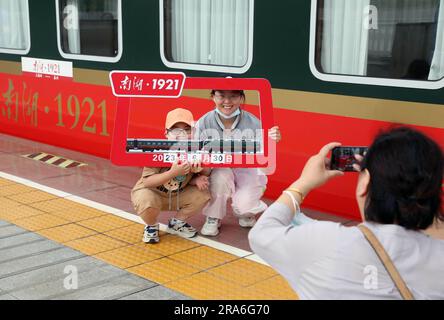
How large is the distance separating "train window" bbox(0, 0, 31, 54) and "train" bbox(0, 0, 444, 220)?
9cm

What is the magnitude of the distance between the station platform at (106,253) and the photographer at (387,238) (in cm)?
169

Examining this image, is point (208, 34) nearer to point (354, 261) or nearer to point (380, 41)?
point (380, 41)

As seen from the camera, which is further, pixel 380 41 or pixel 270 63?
pixel 270 63

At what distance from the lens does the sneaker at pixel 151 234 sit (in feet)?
13.5

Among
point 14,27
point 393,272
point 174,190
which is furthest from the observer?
point 14,27

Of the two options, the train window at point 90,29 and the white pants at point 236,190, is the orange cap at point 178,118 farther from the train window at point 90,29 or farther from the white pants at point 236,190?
the train window at point 90,29

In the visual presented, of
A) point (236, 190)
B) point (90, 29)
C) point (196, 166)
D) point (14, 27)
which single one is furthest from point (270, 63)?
point (14, 27)

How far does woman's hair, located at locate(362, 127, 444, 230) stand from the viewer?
1.63 m

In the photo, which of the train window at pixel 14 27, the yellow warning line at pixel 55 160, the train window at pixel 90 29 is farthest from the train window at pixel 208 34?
the train window at pixel 14 27

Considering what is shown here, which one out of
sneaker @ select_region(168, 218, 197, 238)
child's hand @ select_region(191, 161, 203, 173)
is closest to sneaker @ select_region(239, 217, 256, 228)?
sneaker @ select_region(168, 218, 197, 238)

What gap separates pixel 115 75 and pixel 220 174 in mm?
1007

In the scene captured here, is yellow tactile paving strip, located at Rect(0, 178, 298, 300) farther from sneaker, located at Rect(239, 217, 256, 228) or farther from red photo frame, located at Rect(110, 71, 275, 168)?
red photo frame, located at Rect(110, 71, 275, 168)

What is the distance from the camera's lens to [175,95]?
12.9 ft

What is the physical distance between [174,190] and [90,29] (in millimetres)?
3272
